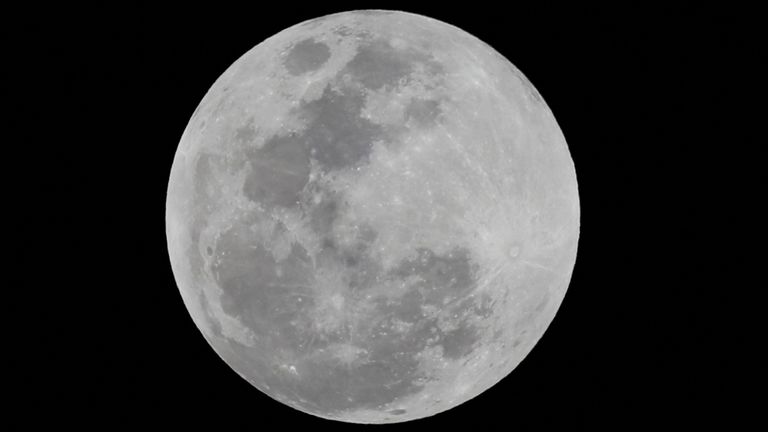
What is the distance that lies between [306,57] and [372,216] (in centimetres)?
116

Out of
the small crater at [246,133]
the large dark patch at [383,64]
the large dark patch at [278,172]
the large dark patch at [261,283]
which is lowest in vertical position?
the large dark patch at [261,283]

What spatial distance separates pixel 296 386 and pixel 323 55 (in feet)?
6.91

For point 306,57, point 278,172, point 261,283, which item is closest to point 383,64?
point 306,57

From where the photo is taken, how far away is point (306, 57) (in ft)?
16.2

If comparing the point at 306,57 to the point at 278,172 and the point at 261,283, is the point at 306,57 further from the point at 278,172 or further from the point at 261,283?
the point at 261,283

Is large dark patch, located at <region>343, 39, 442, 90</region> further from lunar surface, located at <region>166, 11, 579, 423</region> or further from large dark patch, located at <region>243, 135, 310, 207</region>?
large dark patch, located at <region>243, 135, 310, 207</region>

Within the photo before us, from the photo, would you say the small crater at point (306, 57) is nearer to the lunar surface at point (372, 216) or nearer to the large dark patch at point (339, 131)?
the lunar surface at point (372, 216)

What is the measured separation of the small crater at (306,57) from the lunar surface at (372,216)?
14 mm

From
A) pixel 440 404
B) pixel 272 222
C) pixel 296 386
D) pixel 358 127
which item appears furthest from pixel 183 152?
pixel 440 404

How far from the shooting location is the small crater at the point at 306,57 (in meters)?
4.86

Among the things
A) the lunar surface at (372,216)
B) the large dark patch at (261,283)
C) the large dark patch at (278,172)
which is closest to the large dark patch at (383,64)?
the lunar surface at (372,216)

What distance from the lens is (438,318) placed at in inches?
184

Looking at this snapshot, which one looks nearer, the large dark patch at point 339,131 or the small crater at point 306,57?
the large dark patch at point 339,131

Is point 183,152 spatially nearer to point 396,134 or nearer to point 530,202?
point 396,134
